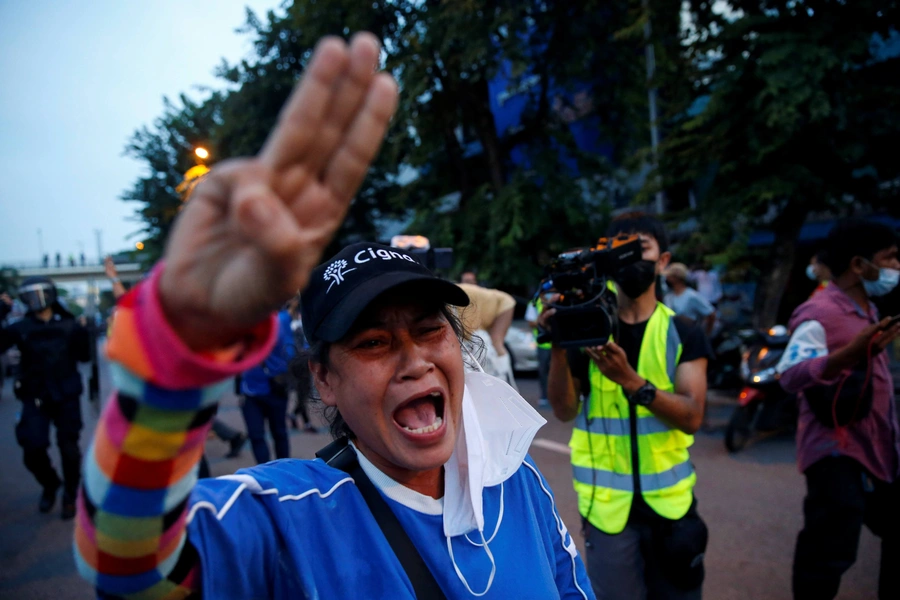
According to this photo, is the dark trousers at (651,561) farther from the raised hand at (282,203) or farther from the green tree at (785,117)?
the green tree at (785,117)

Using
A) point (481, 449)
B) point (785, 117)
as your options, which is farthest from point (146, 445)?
point (785, 117)

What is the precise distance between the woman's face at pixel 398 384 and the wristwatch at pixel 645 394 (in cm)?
124

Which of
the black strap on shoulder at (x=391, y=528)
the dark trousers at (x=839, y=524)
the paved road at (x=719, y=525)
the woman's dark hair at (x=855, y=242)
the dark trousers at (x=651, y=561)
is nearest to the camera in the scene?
the black strap on shoulder at (x=391, y=528)

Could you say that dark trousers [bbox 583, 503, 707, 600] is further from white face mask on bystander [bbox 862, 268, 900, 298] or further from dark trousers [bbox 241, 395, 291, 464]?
dark trousers [bbox 241, 395, 291, 464]

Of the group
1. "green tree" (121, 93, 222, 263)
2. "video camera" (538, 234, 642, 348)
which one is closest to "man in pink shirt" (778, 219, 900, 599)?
"video camera" (538, 234, 642, 348)

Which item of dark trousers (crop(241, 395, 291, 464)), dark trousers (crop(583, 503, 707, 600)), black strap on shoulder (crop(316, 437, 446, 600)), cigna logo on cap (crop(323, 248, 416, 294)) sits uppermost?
cigna logo on cap (crop(323, 248, 416, 294))

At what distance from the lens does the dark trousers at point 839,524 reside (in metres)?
2.83

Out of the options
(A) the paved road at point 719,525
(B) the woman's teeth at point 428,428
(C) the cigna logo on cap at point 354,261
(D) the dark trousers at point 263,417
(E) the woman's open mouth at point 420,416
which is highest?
(C) the cigna logo on cap at point 354,261

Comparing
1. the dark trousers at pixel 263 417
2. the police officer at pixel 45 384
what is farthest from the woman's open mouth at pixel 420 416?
the police officer at pixel 45 384

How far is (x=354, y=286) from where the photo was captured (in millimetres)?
1403

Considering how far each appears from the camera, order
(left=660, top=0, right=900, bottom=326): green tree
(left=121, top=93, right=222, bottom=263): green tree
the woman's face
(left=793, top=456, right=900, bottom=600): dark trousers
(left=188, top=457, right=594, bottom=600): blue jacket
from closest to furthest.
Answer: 1. (left=188, top=457, right=594, bottom=600): blue jacket
2. the woman's face
3. (left=793, top=456, right=900, bottom=600): dark trousers
4. (left=660, top=0, right=900, bottom=326): green tree
5. (left=121, top=93, right=222, bottom=263): green tree

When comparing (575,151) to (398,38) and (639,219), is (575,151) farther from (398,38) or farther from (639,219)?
(639,219)

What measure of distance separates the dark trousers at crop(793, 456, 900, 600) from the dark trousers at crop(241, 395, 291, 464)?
426cm

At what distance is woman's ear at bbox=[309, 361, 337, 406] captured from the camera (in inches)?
61.6
